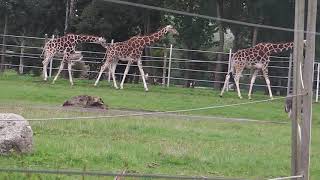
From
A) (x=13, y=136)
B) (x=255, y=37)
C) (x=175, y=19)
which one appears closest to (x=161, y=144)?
(x=13, y=136)

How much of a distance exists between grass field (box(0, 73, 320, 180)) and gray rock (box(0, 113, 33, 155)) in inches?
5.5

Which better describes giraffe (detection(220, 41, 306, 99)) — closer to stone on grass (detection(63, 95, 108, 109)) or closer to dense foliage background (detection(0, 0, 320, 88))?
dense foliage background (detection(0, 0, 320, 88))

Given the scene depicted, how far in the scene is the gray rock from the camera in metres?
8.23

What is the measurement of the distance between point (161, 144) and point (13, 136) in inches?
109

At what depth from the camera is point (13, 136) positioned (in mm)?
8195

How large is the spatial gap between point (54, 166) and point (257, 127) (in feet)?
21.9

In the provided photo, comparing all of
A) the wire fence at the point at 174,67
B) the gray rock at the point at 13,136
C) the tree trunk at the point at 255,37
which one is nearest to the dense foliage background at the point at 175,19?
the tree trunk at the point at 255,37

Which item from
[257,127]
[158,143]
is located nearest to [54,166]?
[158,143]

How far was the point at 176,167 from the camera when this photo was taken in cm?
859

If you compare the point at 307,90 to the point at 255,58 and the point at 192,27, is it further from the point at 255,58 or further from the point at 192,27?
the point at 192,27

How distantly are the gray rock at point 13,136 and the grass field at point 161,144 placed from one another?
0.14 m

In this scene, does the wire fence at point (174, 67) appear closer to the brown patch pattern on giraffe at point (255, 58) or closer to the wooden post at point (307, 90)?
the brown patch pattern on giraffe at point (255, 58)

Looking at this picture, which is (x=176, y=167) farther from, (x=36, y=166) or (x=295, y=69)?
(x=295, y=69)

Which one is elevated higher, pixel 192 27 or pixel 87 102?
pixel 192 27
